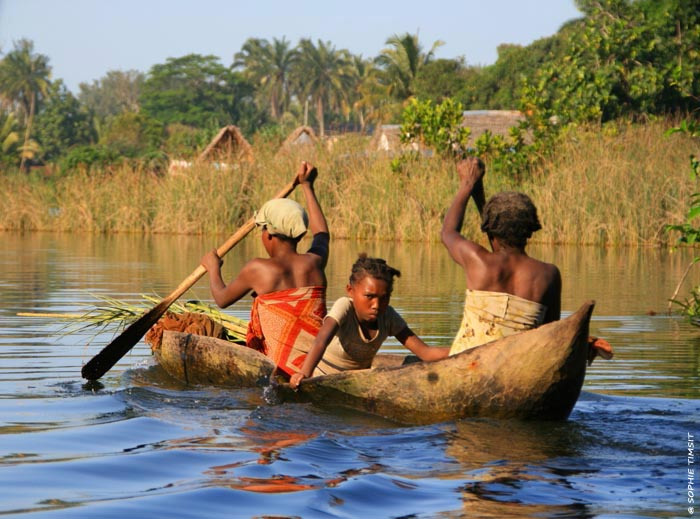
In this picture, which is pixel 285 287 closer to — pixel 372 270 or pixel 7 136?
pixel 372 270

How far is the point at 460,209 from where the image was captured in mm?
5777

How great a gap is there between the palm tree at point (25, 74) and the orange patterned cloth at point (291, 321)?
66.0 metres

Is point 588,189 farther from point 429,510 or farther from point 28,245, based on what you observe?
point 429,510

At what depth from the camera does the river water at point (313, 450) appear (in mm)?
4137

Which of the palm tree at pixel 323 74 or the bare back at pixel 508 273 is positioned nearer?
the bare back at pixel 508 273

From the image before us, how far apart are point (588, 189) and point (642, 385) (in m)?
13.3

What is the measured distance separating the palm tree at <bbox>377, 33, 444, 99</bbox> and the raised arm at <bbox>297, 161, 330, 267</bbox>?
40.0 m

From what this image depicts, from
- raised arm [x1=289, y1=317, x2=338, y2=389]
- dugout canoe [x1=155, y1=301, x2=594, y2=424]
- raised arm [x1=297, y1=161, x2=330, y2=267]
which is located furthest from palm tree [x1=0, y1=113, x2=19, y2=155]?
dugout canoe [x1=155, y1=301, x2=594, y2=424]

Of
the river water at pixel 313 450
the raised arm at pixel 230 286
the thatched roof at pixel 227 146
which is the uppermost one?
the thatched roof at pixel 227 146

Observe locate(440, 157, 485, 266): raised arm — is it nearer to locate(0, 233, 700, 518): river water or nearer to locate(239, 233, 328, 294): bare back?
locate(0, 233, 700, 518): river water

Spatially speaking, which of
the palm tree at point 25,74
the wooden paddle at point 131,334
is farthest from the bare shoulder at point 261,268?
the palm tree at point 25,74

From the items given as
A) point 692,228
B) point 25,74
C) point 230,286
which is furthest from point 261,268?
point 25,74

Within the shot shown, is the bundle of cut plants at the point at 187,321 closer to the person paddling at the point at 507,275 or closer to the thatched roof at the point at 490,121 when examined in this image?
the person paddling at the point at 507,275

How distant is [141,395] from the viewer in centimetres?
672
